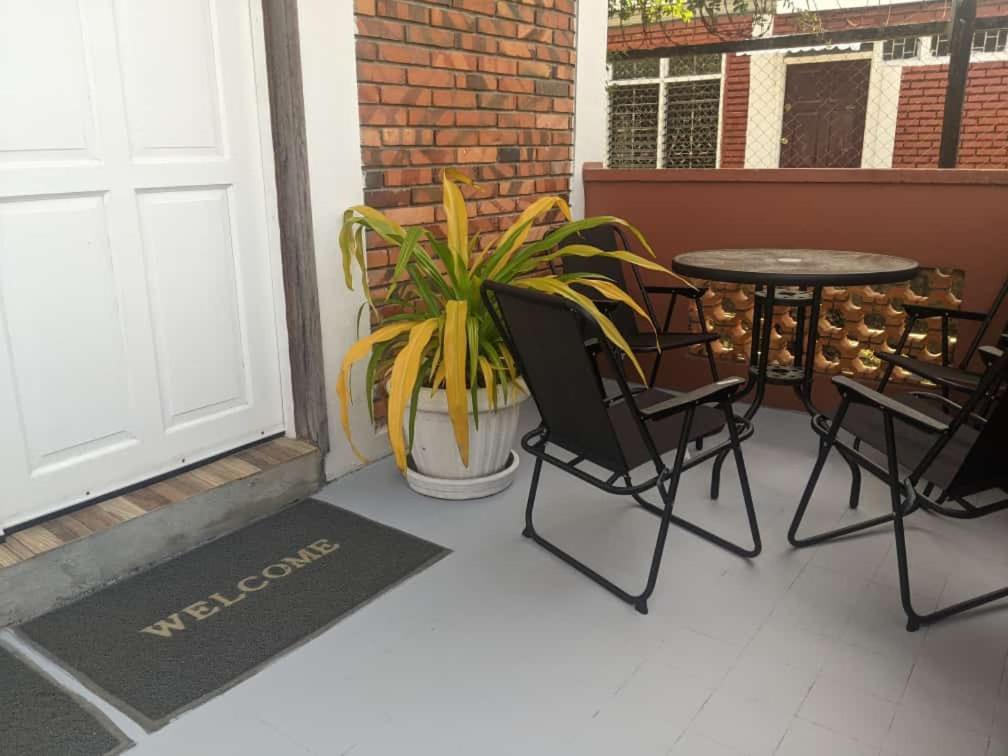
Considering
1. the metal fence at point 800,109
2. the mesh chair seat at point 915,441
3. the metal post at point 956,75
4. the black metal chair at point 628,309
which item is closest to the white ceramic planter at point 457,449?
the black metal chair at point 628,309

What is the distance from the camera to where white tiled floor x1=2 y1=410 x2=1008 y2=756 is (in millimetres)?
1752

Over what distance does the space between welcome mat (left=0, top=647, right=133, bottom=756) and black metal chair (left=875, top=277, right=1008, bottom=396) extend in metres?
2.63

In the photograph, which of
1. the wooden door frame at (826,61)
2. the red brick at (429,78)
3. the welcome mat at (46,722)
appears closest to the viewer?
the welcome mat at (46,722)

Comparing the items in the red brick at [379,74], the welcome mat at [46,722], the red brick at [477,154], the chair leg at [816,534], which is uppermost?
the red brick at [379,74]

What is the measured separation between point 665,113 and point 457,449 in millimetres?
6606

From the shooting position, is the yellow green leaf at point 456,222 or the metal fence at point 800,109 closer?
the yellow green leaf at point 456,222

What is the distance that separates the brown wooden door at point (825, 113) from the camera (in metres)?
9.04

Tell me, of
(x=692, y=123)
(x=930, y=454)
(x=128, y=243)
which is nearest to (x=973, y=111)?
(x=692, y=123)

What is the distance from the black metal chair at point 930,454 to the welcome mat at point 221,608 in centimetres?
133

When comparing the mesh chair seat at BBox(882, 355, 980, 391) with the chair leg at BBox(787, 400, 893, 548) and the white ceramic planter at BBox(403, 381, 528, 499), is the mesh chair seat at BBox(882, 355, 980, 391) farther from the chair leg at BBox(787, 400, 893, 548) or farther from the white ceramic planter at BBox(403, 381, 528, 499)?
the white ceramic planter at BBox(403, 381, 528, 499)

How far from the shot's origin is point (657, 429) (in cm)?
242

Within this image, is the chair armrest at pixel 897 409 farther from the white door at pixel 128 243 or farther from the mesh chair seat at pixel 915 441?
the white door at pixel 128 243

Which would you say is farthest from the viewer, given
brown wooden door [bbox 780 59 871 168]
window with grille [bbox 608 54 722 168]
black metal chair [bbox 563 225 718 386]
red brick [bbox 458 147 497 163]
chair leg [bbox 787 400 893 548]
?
brown wooden door [bbox 780 59 871 168]

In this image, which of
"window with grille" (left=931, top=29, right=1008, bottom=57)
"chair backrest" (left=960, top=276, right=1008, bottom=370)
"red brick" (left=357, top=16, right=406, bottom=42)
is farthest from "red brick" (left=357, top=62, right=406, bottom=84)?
"window with grille" (left=931, top=29, right=1008, bottom=57)
